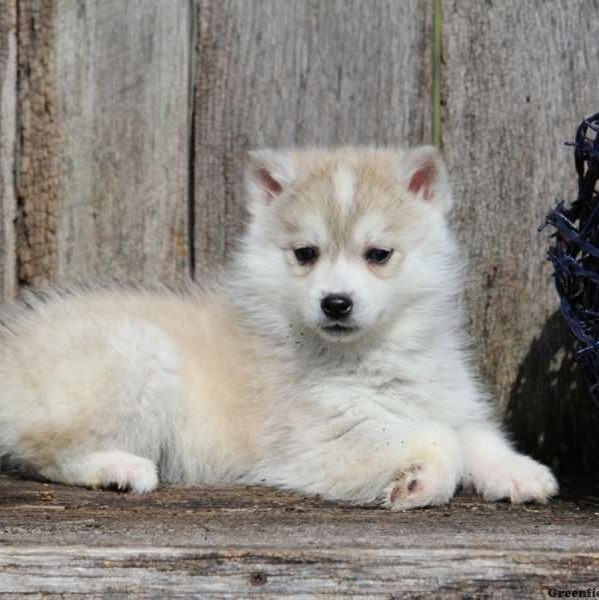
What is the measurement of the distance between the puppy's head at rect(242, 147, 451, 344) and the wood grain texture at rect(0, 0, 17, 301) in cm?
92

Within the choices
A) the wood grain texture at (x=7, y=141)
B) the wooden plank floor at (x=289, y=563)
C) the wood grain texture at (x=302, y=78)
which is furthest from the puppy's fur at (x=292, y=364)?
the wooden plank floor at (x=289, y=563)

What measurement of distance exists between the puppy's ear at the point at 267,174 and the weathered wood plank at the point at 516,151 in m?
0.68

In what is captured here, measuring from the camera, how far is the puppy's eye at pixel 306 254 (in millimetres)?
4043

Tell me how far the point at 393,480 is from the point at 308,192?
109 centimetres

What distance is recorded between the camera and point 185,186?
448 centimetres

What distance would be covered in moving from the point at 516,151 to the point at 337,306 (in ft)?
3.60

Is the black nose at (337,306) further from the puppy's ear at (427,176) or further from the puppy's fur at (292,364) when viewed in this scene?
the puppy's ear at (427,176)

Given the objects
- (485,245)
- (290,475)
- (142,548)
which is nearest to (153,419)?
(290,475)

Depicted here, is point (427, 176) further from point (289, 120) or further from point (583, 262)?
point (583, 262)

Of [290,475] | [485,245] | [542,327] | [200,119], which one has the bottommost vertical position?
[290,475]

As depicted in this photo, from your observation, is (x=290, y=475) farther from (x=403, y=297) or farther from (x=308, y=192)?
(x=308, y=192)

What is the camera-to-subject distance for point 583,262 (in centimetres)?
→ 352

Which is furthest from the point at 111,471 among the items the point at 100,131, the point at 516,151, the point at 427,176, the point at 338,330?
the point at 516,151

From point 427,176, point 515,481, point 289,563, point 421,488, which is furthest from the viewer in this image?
point 427,176
